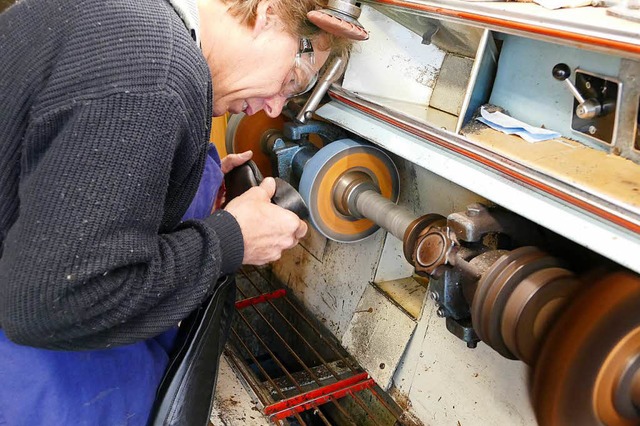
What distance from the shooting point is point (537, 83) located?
1.23 meters

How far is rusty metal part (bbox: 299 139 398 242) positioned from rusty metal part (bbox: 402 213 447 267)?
0.18 metres

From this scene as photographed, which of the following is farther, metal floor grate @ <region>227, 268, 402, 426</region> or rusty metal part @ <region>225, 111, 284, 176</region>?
rusty metal part @ <region>225, 111, 284, 176</region>

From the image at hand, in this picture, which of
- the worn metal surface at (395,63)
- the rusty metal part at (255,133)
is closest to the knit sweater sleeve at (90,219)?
the worn metal surface at (395,63)

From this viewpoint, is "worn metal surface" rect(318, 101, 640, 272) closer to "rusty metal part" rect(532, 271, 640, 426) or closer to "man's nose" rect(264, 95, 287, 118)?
"rusty metal part" rect(532, 271, 640, 426)

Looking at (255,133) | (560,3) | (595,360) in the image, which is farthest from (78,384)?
(560,3)

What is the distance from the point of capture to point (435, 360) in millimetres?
1522

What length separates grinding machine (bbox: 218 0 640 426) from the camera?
86cm

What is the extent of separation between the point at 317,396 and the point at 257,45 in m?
1.09

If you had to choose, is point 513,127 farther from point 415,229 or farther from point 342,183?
point 342,183

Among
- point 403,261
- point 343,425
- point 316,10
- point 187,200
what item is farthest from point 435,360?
point 316,10

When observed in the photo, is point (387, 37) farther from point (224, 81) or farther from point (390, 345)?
point (390, 345)

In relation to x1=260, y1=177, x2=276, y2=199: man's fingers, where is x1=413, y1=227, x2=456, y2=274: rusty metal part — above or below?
above

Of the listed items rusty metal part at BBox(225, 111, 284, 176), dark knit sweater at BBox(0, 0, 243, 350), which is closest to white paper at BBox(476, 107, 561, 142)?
dark knit sweater at BBox(0, 0, 243, 350)

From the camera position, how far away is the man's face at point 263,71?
1.11m
